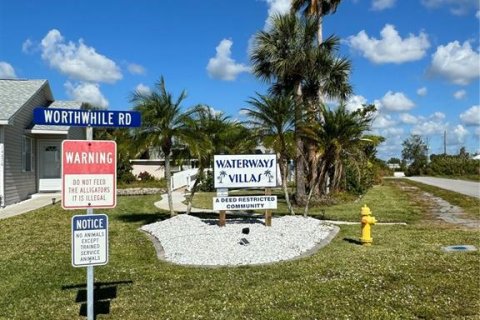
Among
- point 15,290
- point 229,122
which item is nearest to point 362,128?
point 229,122

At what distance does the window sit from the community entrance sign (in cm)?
1194

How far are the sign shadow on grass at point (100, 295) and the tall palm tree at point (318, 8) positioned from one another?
16.2 m

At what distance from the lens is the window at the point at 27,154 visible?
68.2ft

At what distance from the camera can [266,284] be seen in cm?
694

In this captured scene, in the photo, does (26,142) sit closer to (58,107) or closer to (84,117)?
(58,107)

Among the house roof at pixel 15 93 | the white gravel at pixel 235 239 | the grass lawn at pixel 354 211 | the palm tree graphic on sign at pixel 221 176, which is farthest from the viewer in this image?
the house roof at pixel 15 93

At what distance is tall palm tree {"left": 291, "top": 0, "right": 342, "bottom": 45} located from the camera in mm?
21469

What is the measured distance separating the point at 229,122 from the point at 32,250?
642 centimetres

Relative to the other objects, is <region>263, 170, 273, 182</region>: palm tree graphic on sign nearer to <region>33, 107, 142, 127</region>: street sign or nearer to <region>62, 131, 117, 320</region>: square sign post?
<region>33, 107, 142, 127</region>: street sign

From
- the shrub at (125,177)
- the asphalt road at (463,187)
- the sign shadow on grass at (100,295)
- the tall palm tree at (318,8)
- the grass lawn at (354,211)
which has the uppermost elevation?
the tall palm tree at (318,8)

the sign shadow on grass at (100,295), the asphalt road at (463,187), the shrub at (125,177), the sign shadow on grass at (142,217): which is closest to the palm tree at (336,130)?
the sign shadow on grass at (142,217)

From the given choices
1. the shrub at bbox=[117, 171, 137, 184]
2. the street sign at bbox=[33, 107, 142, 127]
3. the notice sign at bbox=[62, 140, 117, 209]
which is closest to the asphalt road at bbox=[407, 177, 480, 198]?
the shrub at bbox=[117, 171, 137, 184]

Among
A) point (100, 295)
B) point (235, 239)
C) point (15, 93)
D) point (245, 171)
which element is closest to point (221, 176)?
point (245, 171)

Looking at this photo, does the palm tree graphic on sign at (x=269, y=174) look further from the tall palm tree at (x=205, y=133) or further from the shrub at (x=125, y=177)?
the shrub at (x=125, y=177)
